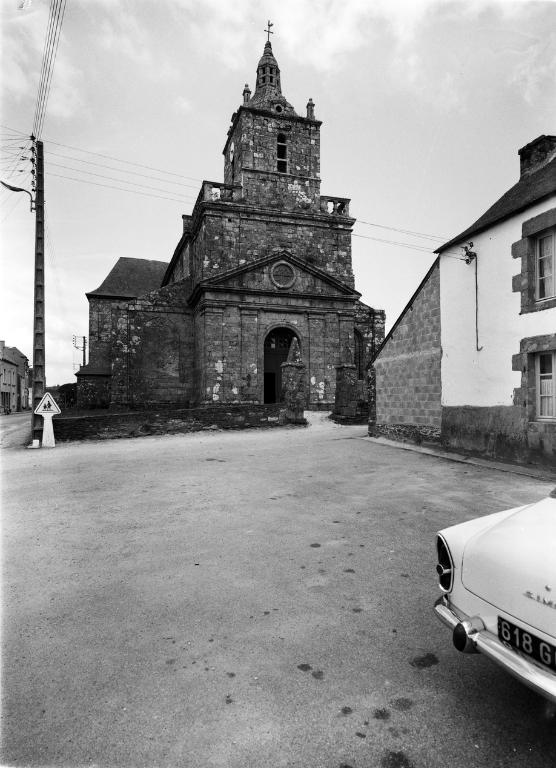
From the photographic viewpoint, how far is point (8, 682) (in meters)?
2.39

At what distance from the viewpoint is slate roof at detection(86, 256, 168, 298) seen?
3912 centimetres

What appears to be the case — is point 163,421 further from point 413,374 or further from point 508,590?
point 508,590

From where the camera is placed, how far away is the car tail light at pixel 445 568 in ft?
8.01

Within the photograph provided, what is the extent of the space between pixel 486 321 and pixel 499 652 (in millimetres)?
8766

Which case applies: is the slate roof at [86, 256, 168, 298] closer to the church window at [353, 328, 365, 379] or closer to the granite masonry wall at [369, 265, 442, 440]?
the church window at [353, 328, 365, 379]

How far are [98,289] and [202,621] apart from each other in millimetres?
40482

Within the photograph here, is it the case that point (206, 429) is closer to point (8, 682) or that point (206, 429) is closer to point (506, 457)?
point (506, 457)

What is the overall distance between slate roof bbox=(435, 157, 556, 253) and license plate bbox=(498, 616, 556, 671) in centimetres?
826

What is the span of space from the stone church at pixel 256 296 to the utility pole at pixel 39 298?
8.88 metres

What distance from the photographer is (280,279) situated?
23797 mm

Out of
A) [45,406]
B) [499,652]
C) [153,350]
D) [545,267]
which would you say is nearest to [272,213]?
[153,350]

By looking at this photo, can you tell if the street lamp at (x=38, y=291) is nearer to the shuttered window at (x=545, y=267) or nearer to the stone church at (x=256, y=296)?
the stone church at (x=256, y=296)

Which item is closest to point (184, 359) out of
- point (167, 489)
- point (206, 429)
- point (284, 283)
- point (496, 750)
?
point (284, 283)

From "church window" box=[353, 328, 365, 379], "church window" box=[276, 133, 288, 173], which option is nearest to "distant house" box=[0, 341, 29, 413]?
"church window" box=[276, 133, 288, 173]
